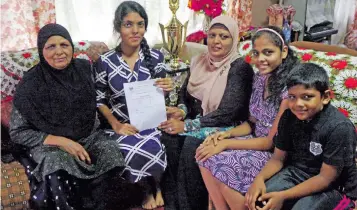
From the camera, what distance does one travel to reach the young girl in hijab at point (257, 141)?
172 centimetres

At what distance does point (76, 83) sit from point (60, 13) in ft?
3.41

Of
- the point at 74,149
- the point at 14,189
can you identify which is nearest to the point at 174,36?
the point at 74,149

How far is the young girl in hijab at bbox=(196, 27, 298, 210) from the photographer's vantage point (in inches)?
67.7

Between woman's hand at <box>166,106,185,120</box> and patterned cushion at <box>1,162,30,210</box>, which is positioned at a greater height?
woman's hand at <box>166,106,185,120</box>

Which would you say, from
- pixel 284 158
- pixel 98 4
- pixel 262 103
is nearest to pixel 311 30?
pixel 98 4

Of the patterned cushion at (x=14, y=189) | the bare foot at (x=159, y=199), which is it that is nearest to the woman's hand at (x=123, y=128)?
the bare foot at (x=159, y=199)

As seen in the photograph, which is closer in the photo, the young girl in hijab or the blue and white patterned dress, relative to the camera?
the young girl in hijab

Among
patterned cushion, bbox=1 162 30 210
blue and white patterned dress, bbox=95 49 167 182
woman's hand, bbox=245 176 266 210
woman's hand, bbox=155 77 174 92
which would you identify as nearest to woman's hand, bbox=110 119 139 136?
blue and white patterned dress, bbox=95 49 167 182

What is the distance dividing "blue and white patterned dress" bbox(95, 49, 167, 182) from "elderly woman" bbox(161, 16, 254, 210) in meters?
0.10

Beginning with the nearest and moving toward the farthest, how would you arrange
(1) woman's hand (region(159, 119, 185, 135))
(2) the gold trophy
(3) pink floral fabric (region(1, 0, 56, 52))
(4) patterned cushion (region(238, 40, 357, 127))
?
(4) patterned cushion (region(238, 40, 357, 127))
(1) woman's hand (region(159, 119, 185, 135))
(3) pink floral fabric (region(1, 0, 56, 52))
(2) the gold trophy

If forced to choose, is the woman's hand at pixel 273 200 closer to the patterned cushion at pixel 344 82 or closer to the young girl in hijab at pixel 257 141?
the young girl in hijab at pixel 257 141

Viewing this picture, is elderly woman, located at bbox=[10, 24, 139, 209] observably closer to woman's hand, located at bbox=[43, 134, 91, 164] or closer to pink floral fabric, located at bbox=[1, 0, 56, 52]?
woman's hand, located at bbox=[43, 134, 91, 164]

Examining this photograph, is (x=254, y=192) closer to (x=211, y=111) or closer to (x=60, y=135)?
(x=211, y=111)

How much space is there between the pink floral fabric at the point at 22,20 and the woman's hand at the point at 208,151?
1.51 meters
